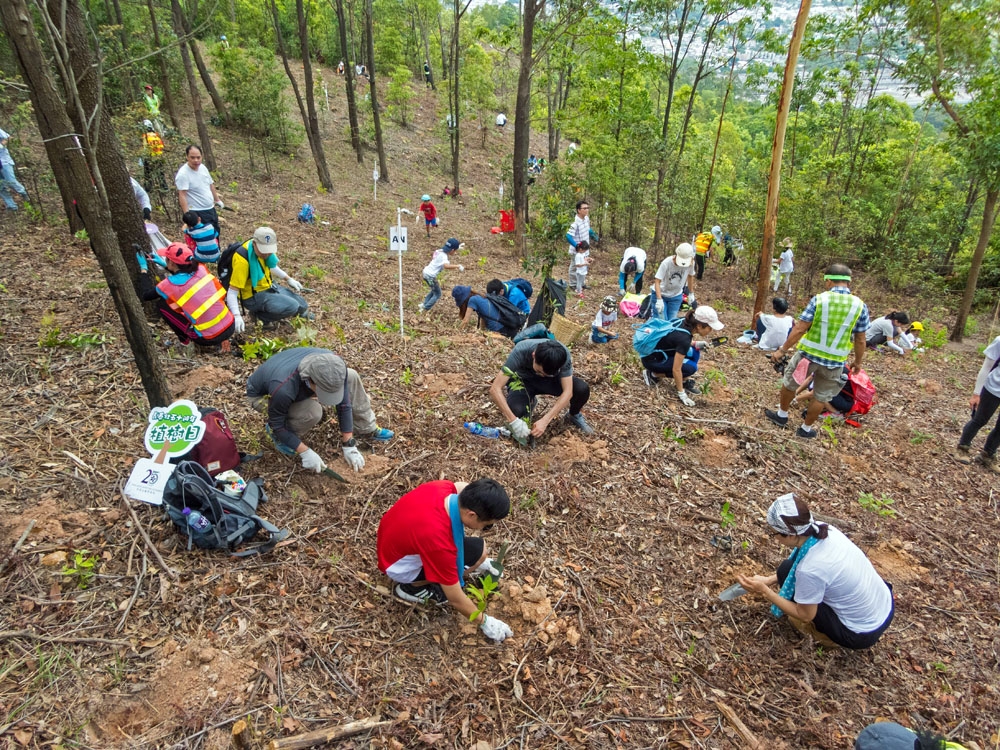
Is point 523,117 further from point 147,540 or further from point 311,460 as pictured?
point 147,540

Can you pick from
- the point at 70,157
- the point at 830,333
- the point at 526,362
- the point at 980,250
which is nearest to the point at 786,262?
the point at 980,250

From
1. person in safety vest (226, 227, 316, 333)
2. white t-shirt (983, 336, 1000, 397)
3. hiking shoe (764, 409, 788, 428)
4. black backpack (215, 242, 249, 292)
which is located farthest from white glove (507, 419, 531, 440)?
white t-shirt (983, 336, 1000, 397)

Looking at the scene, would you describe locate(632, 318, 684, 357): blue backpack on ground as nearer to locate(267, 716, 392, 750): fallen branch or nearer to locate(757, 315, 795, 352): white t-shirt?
locate(757, 315, 795, 352): white t-shirt

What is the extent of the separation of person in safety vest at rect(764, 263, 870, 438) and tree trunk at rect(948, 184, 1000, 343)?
293 inches

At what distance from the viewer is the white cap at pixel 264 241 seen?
5246 millimetres

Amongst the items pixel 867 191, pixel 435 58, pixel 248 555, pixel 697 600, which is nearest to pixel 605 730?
pixel 697 600

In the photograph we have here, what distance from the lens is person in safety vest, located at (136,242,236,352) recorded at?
475cm

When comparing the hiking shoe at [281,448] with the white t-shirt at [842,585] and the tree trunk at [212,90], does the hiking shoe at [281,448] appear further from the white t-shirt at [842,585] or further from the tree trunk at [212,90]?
the tree trunk at [212,90]

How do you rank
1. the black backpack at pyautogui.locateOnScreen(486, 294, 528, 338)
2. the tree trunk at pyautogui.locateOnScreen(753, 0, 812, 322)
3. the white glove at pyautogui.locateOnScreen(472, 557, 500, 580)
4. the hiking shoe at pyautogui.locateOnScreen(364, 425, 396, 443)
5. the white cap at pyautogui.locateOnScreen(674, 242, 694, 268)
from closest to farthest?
the white glove at pyautogui.locateOnScreen(472, 557, 500, 580), the hiking shoe at pyautogui.locateOnScreen(364, 425, 396, 443), the black backpack at pyautogui.locateOnScreen(486, 294, 528, 338), the white cap at pyautogui.locateOnScreen(674, 242, 694, 268), the tree trunk at pyautogui.locateOnScreen(753, 0, 812, 322)

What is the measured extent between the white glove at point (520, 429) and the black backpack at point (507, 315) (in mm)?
2964

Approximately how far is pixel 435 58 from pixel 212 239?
36.1 metres

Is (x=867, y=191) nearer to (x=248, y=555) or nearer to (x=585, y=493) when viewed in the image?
(x=585, y=493)

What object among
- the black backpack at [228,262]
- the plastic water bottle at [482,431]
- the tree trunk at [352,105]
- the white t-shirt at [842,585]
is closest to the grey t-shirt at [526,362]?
the plastic water bottle at [482,431]

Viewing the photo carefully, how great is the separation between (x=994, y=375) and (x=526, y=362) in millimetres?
4674
